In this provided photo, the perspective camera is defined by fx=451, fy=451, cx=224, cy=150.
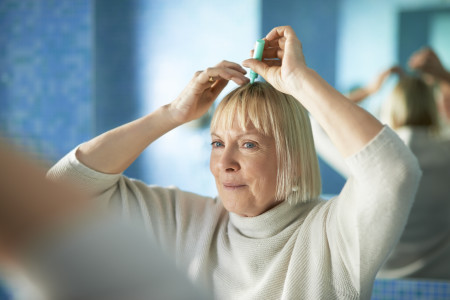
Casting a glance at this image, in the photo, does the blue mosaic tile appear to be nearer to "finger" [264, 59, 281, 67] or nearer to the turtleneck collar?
the turtleneck collar

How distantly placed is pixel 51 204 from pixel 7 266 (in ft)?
0.15

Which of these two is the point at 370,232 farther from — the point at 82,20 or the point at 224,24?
the point at 82,20

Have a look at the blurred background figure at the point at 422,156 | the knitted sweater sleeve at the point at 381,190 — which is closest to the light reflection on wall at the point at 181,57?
the blurred background figure at the point at 422,156

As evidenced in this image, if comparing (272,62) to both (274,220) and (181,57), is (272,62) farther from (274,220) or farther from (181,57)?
(181,57)

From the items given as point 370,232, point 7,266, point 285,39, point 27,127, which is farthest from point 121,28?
point 7,266

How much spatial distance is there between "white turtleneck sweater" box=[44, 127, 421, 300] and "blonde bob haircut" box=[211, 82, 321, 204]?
0.05 metres

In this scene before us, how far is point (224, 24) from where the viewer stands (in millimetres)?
1927

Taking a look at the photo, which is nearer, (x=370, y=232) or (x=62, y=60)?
(x=370, y=232)

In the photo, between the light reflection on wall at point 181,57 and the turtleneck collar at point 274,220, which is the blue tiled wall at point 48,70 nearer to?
the light reflection on wall at point 181,57

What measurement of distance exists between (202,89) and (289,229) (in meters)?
0.44

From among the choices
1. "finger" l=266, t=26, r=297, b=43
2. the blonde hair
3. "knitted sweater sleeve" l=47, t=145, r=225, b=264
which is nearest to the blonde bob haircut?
"finger" l=266, t=26, r=297, b=43

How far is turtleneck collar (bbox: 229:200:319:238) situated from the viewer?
113 centimetres

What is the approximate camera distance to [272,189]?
115 cm

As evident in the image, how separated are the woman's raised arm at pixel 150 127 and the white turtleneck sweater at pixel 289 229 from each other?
4 cm
